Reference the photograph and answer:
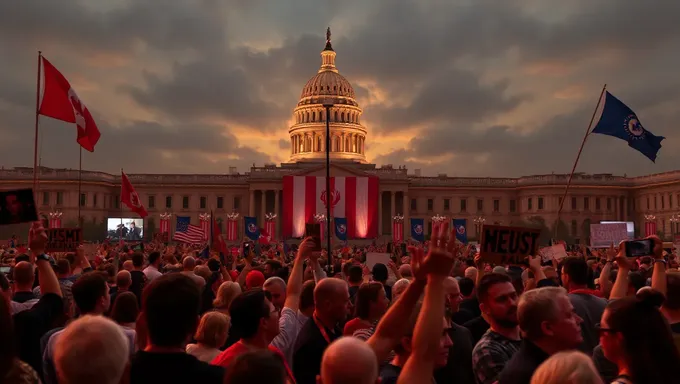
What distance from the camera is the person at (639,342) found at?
3.93 meters

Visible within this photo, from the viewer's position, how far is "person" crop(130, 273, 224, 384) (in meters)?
4.07

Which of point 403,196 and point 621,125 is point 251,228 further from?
point 403,196

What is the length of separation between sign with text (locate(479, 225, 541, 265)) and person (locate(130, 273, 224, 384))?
18.3ft

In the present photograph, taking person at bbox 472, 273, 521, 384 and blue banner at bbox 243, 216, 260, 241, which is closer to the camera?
person at bbox 472, 273, 521, 384

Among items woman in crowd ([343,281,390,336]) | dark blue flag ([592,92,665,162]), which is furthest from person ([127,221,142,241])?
woman in crowd ([343,281,390,336])

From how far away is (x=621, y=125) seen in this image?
64.6 feet

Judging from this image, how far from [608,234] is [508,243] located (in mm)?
13548

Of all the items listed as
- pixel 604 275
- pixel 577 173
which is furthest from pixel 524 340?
pixel 577 173

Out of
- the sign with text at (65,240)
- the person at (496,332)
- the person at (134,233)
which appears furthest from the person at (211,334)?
the person at (134,233)

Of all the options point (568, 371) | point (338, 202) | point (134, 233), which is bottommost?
point (568, 371)

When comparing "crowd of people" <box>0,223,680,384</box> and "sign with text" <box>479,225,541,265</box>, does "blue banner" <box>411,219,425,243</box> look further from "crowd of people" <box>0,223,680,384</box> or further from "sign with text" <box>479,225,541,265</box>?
"crowd of people" <box>0,223,680,384</box>

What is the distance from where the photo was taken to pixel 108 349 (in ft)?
11.5

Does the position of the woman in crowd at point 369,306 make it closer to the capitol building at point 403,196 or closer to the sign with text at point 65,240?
the sign with text at point 65,240

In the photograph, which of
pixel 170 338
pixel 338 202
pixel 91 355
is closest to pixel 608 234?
pixel 170 338
